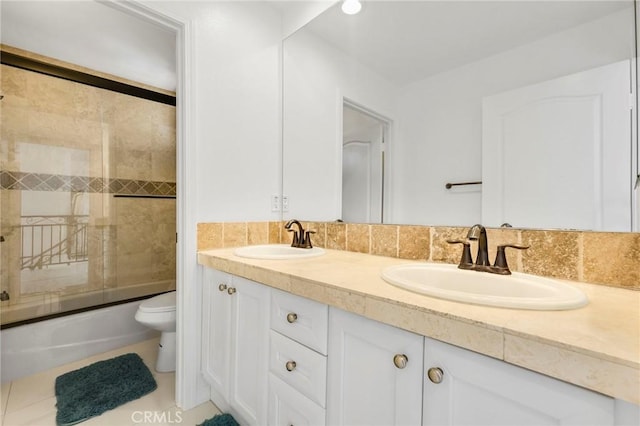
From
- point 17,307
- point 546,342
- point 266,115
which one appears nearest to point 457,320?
point 546,342

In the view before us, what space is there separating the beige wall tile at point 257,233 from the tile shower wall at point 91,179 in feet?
4.93

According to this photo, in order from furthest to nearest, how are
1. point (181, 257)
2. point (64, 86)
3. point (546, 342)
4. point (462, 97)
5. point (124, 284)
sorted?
point (124, 284)
point (64, 86)
point (181, 257)
point (462, 97)
point (546, 342)

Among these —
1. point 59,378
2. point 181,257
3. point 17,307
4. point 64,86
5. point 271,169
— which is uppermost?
point 64,86

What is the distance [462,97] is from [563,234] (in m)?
0.63

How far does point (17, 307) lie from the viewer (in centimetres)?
196

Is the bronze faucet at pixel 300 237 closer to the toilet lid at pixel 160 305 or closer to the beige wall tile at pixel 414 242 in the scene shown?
the beige wall tile at pixel 414 242

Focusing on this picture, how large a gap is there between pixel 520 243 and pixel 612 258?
23cm

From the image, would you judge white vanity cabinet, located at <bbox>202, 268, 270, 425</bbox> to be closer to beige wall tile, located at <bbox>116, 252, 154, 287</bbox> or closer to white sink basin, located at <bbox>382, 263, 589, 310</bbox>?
white sink basin, located at <bbox>382, 263, 589, 310</bbox>

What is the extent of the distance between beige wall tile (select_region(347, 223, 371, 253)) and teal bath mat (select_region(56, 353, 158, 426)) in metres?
1.42

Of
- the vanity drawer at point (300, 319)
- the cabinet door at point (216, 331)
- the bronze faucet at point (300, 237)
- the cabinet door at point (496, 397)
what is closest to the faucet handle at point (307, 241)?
the bronze faucet at point (300, 237)

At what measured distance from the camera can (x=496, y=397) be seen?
55cm

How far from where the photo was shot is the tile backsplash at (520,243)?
843 mm

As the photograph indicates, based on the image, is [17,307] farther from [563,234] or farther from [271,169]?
[563,234]

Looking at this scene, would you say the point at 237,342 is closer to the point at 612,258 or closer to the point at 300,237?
the point at 300,237
